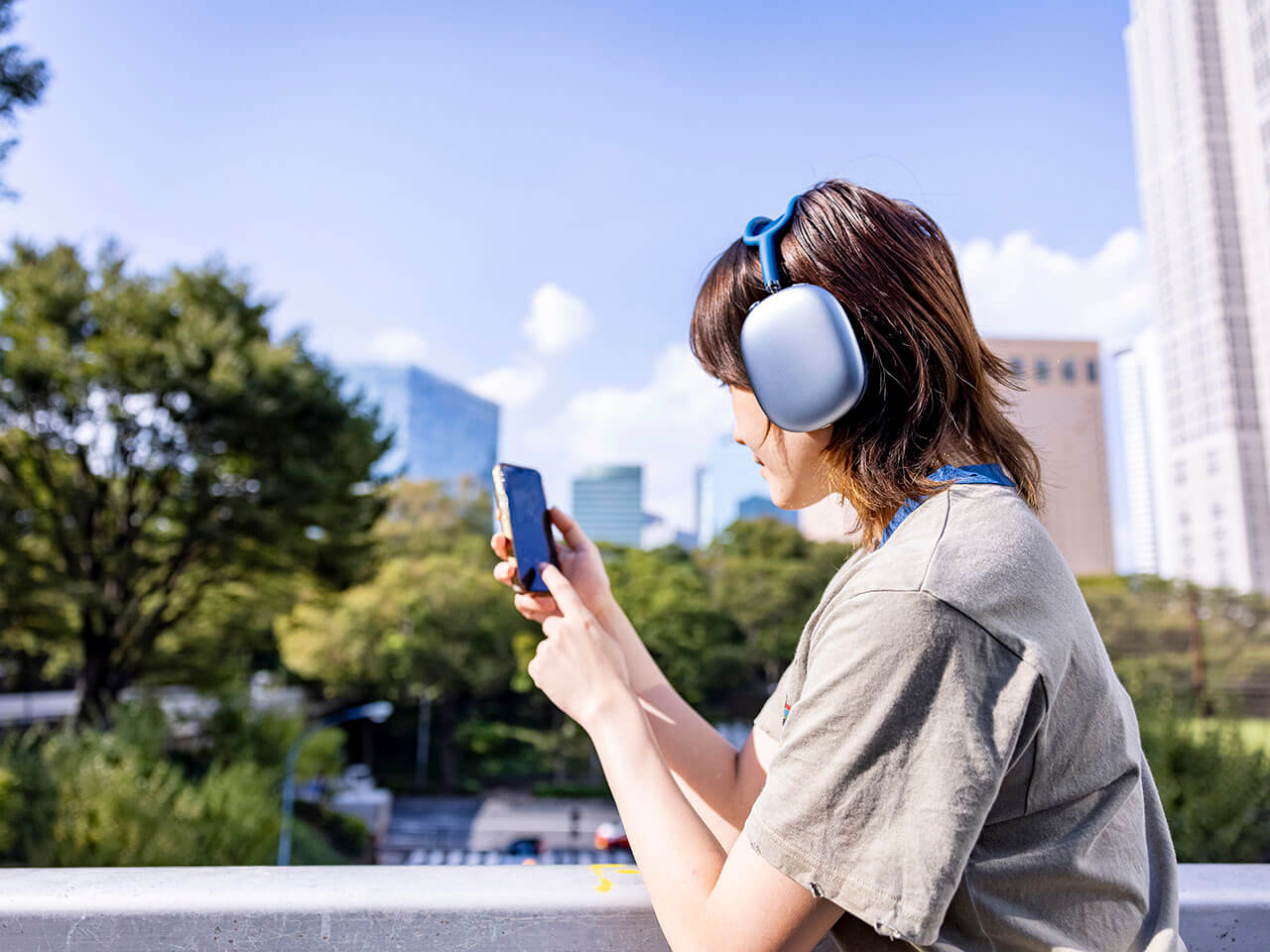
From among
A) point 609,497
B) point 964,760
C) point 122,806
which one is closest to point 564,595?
point 964,760

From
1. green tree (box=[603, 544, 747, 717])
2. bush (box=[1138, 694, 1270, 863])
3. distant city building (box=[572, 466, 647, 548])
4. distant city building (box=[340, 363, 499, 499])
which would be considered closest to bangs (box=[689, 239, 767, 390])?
bush (box=[1138, 694, 1270, 863])

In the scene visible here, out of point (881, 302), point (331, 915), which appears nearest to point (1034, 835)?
point (881, 302)

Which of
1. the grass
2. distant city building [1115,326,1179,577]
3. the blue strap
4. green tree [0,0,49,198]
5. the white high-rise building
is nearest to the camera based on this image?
the blue strap

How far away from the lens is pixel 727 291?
762mm

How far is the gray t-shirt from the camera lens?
50 centimetres

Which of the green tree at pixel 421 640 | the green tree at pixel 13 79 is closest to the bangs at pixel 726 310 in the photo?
the green tree at pixel 13 79

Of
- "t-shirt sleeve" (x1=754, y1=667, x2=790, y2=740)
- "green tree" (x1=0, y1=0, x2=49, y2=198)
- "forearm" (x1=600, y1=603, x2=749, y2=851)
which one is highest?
"green tree" (x1=0, y1=0, x2=49, y2=198)

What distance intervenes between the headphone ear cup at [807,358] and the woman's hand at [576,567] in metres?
0.44

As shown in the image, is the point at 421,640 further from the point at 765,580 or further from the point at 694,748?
the point at 694,748

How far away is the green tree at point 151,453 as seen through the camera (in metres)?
10.2

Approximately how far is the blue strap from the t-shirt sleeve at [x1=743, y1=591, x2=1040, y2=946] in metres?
0.14

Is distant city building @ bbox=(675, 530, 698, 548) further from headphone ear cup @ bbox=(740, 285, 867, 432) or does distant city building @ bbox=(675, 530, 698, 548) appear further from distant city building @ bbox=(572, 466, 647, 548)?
distant city building @ bbox=(572, 466, 647, 548)

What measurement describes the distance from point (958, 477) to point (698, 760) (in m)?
0.47

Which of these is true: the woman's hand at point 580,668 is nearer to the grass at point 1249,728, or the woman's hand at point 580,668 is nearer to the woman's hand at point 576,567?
the woman's hand at point 576,567
